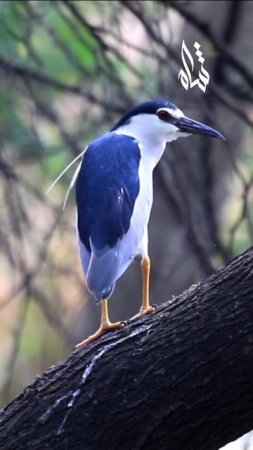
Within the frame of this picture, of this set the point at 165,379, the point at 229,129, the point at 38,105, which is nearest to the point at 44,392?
the point at 165,379

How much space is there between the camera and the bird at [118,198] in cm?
307

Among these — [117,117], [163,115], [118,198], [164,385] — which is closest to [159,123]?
[163,115]

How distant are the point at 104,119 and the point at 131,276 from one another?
2.74 ft

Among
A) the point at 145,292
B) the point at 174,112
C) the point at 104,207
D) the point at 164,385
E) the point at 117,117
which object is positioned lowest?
the point at 164,385

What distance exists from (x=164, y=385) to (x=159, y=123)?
84cm

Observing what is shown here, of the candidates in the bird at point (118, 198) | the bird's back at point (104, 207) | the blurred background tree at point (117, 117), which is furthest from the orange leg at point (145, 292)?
the blurred background tree at point (117, 117)

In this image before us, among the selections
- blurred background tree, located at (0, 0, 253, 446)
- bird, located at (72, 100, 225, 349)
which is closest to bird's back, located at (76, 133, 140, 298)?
bird, located at (72, 100, 225, 349)

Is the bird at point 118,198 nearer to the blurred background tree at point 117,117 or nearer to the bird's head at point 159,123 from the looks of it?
the bird's head at point 159,123

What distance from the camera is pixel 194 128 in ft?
10.7

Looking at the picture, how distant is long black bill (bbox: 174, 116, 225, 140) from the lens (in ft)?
10.5

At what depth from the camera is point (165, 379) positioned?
273cm

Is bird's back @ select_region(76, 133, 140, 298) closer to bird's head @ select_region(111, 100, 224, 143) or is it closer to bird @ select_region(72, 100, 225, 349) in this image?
bird @ select_region(72, 100, 225, 349)

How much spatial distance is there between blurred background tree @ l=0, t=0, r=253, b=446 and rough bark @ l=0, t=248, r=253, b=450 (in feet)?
4.81

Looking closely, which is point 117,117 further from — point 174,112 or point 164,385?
point 164,385
